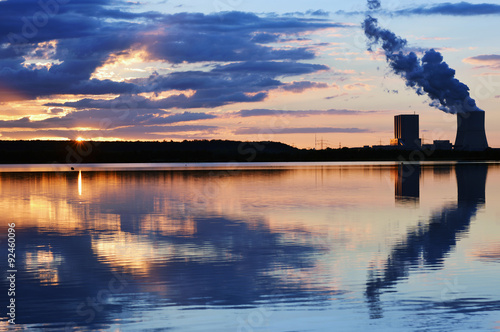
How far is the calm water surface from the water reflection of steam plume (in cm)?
4

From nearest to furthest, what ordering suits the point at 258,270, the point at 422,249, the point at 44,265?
the point at 258,270 < the point at 44,265 < the point at 422,249

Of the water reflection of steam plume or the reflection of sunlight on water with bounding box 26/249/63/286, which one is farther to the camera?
the reflection of sunlight on water with bounding box 26/249/63/286

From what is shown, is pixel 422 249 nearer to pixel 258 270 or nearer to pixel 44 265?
pixel 258 270

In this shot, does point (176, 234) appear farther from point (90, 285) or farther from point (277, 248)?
point (90, 285)

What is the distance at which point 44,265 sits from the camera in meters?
16.8

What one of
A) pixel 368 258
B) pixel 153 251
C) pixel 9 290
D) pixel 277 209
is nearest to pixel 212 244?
pixel 153 251

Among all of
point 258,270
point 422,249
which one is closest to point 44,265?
point 258,270

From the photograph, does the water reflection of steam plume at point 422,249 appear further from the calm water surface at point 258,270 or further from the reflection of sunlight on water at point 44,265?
the reflection of sunlight on water at point 44,265

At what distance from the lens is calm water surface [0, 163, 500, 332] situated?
1131cm

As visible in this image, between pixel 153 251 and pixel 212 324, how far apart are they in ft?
26.9

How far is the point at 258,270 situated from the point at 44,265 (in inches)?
244

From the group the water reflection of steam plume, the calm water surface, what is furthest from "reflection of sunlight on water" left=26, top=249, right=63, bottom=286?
the water reflection of steam plume

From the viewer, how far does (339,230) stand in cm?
2333

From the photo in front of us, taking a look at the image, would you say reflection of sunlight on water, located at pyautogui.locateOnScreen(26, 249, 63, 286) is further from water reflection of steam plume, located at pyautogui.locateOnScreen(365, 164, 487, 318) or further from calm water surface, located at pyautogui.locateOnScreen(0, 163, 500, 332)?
water reflection of steam plume, located at pyautogui.locateOnScreen(365, 164, 487, 318)
